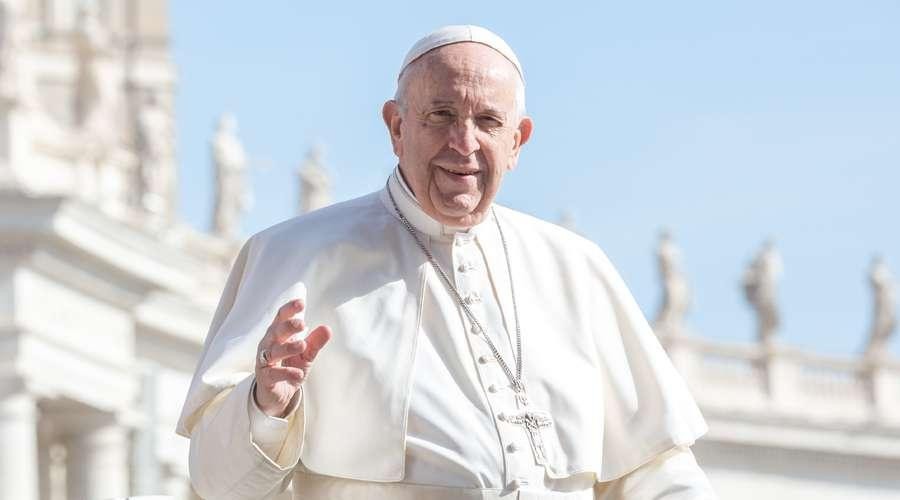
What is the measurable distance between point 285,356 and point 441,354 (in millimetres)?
643

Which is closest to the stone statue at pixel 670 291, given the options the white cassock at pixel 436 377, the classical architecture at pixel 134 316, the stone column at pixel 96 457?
the classical architecture at pixel 134 316

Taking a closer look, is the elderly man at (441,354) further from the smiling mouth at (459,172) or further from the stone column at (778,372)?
the stone column at (778,372)

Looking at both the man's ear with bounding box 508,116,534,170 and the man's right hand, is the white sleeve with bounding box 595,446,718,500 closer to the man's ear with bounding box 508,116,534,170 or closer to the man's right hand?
the man's ear with bounding box 508,116,534,170

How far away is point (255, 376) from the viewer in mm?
7227

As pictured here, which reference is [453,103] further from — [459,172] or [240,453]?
[240,453]

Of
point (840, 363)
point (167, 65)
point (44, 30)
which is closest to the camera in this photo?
point (840, 363)

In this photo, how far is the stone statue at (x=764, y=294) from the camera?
52344 millimetres

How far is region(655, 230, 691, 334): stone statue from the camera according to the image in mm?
51312

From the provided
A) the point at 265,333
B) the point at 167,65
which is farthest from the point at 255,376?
the point at 167,65

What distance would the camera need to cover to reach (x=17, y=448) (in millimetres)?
36812

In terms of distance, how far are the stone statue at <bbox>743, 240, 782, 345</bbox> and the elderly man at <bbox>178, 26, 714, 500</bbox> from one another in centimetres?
4464

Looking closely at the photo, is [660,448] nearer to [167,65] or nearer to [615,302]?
[615,302]

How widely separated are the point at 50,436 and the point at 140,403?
1151mm

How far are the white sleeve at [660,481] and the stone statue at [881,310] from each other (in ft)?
150
